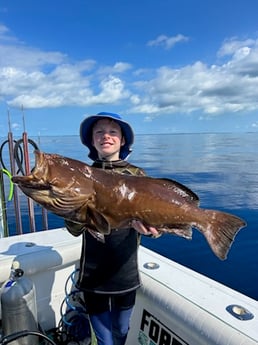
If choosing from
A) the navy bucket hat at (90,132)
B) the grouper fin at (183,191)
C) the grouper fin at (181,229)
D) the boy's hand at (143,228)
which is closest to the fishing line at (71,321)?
the navy bucket hat at (90,132)

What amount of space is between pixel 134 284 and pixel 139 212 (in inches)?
39.1

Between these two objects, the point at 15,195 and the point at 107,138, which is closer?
the point at 107,138

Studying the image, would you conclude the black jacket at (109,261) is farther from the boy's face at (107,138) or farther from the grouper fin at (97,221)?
the grouper fin at (97,221)

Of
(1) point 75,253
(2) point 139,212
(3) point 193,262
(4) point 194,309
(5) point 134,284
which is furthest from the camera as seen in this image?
(3) point 193,262

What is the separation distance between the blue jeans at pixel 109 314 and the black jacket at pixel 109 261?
0.08m

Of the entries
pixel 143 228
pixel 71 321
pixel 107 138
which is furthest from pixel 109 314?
pixel 107 138

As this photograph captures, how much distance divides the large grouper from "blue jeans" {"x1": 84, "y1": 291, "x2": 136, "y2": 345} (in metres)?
0.94

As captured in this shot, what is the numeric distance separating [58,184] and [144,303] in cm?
190

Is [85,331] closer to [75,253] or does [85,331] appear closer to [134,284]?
[75,253]

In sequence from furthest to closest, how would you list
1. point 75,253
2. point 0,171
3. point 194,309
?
point 0,171
point 75,253
point 194,309

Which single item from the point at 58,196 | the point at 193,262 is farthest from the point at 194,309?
the point at 193,262

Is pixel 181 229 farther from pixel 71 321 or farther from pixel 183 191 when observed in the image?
pixel 71 321

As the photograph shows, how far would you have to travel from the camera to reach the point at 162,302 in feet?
9.00

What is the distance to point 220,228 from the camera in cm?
194
